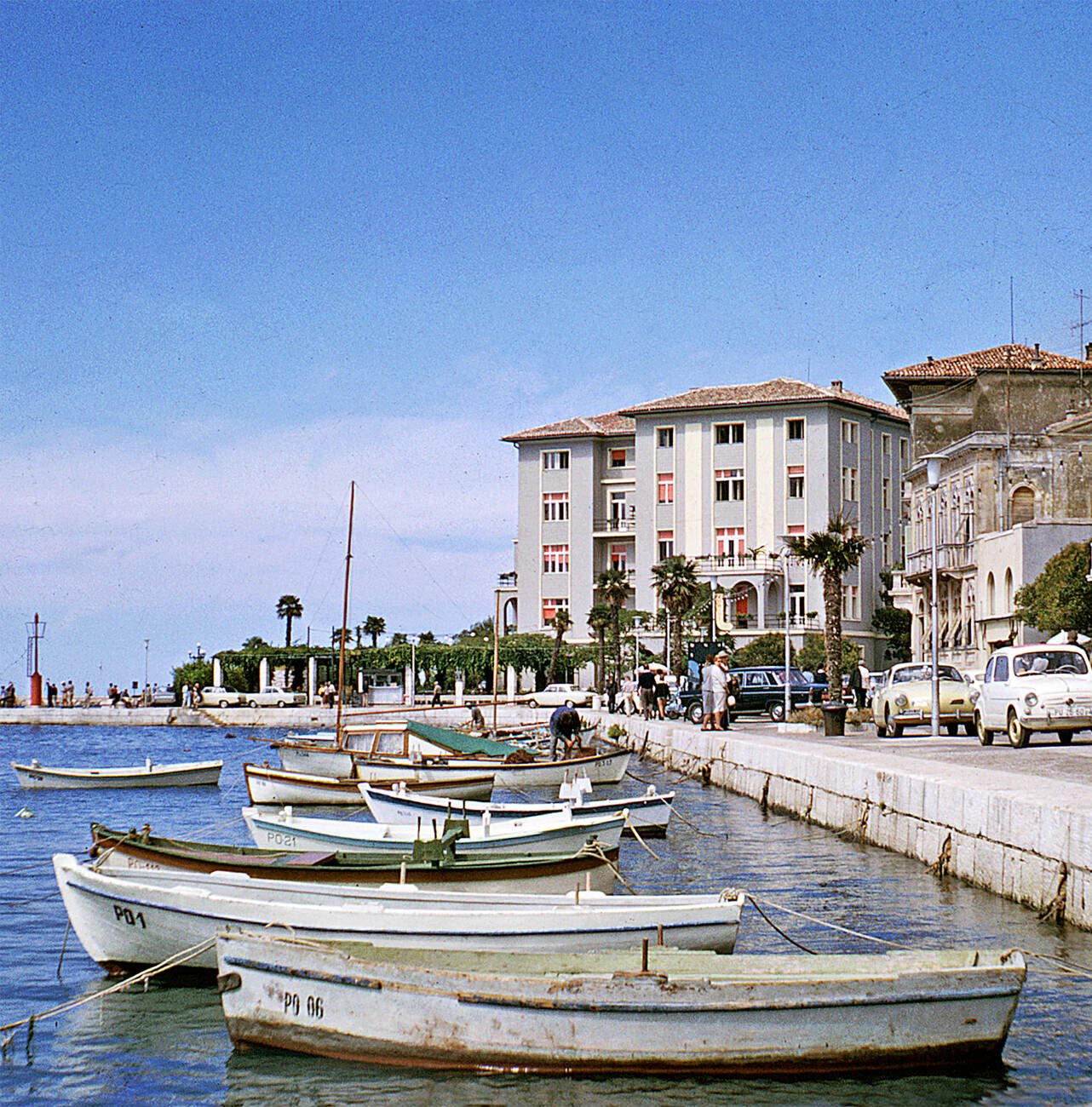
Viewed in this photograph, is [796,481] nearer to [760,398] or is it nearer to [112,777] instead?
[760,398]

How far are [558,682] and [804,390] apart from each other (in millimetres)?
24589

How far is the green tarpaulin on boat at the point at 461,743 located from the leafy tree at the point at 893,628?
61.4m

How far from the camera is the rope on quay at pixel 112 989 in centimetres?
1097

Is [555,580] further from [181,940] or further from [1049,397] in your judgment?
[181,940]

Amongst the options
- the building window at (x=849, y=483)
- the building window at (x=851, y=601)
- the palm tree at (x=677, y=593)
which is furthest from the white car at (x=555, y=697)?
the building window at (x=849, y=483)

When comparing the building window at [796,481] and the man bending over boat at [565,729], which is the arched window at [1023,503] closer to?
the building window at [796,481]

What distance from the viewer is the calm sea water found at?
920cm

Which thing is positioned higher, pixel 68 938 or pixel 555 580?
pixel 555 580

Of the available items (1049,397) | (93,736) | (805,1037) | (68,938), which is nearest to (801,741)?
(68,938)

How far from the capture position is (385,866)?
13203mm

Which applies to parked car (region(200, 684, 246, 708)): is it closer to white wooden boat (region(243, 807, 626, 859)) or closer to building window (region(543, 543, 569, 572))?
building window (region(543, 543, 569, 572))

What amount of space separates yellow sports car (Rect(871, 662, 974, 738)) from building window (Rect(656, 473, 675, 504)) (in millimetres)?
59353

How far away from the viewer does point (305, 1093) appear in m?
9.45

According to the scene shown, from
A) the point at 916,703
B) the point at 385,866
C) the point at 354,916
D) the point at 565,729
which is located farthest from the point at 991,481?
the point at 354,916
